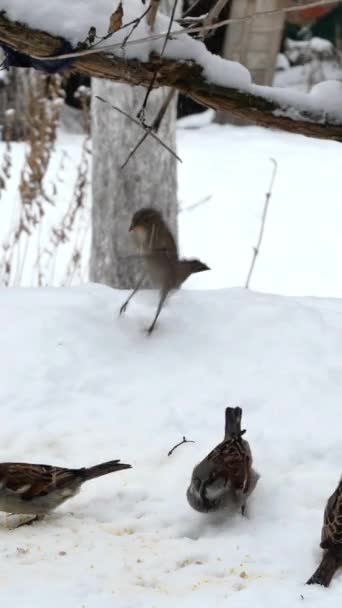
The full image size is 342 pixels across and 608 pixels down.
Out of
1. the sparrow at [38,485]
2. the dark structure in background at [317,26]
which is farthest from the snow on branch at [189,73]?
the dark structure in background at [317,26]

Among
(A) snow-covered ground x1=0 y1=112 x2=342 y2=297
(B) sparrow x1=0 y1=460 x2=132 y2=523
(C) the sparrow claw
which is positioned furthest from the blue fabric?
(A) snow-covered ground x1=0 y1=112 x2=342 y2=297

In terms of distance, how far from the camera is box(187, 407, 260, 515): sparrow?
3.78 meters

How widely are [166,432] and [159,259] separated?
1.16m

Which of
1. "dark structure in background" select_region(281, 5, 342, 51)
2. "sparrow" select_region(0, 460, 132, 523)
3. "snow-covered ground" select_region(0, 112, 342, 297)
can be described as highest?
"dark structure in background" select_region(281, 5, 342, 51)

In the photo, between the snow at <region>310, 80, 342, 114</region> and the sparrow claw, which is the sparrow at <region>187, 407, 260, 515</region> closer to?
the snow at <region>310, 80, 342, 114</region>

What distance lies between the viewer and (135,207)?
741 cm

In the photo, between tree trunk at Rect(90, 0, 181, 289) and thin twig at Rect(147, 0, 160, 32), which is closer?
thin twig at Rect(147, 0, 160, 32)

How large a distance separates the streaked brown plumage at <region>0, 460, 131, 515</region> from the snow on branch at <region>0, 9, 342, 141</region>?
4.94ft

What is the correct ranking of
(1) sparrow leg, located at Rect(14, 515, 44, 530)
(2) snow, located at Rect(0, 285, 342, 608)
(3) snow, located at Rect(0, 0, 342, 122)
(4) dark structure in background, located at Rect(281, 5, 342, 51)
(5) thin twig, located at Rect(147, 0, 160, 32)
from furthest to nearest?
(4) dark structure in background, located at Rect(281, 5, 342, 51) < (1) sparrow leg, located at Rect(14, 515, 44, 530) < (2) snow, located at Rect(0, 285, 342, 608) < (3) snow, located at Rect(0, 0, 342, 122) < (5) thin twig, located at Rect(147, 0, 160, 32)

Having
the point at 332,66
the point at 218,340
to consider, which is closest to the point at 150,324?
the point at 218,340

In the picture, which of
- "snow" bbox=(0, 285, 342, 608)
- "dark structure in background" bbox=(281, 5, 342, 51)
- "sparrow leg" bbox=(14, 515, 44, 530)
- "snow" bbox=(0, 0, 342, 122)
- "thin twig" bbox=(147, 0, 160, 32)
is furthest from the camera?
"dark structure in background" bbox=(281, 5, 342, 51)

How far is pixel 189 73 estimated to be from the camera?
331 cm

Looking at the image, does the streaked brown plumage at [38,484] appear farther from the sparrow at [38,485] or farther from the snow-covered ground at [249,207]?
the snow-covered ground at [249,207]

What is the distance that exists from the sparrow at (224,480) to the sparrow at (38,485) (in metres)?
0.30
